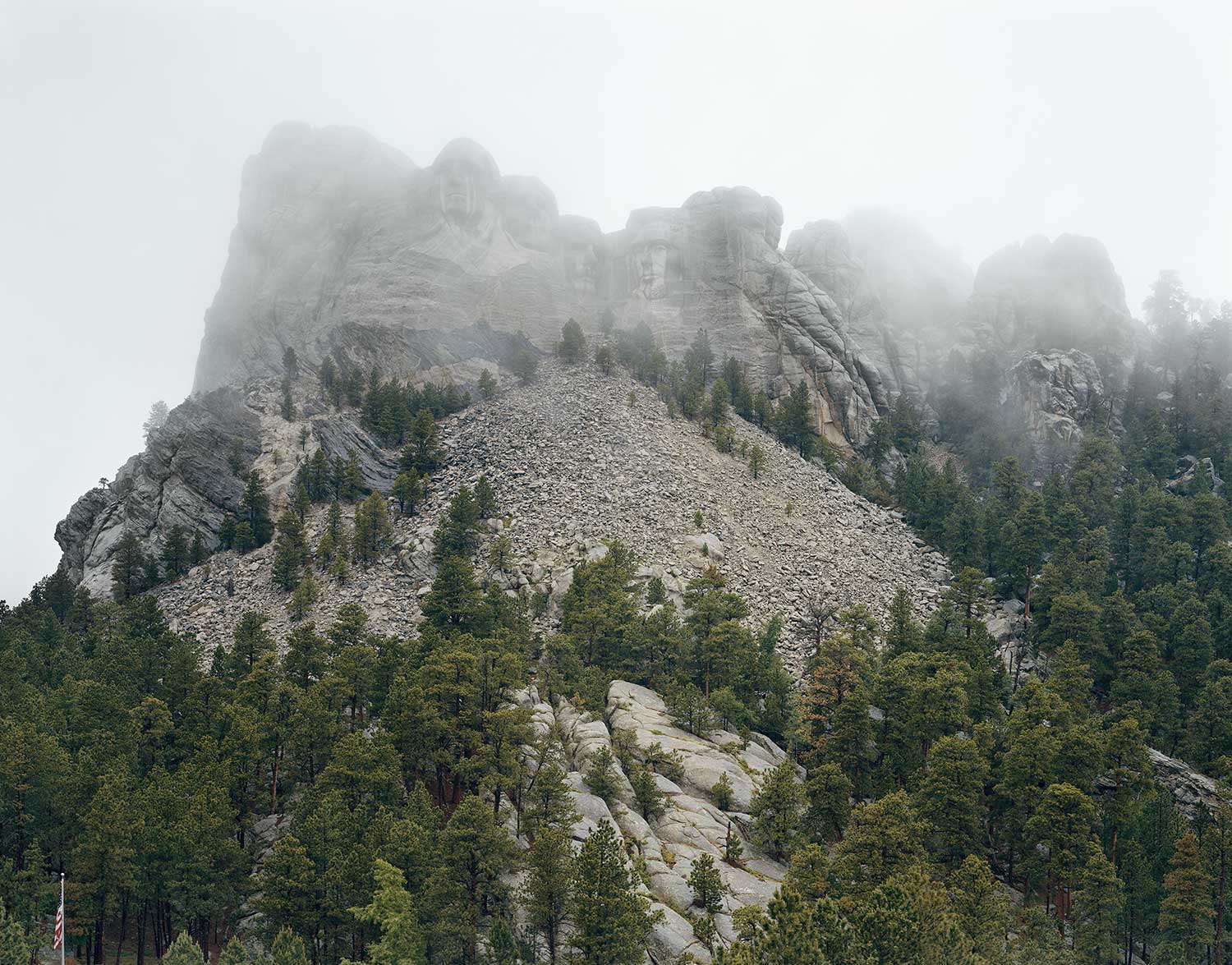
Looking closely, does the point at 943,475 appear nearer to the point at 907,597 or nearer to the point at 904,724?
the point at 907,597

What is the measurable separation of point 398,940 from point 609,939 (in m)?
9.97

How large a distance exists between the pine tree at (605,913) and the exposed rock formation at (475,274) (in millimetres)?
99587

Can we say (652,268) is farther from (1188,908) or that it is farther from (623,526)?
(1188,908)

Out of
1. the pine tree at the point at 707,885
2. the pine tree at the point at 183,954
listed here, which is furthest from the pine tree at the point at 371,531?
the pine tree at the point at 707,885

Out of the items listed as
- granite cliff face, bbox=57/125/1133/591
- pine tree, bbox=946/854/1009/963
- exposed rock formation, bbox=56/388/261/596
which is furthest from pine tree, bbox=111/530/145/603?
pine tree, bbox=946/854/1009/963

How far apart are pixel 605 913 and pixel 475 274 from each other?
119046 mm

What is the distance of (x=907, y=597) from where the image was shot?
9219 cm

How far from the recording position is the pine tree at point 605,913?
39.9 metres

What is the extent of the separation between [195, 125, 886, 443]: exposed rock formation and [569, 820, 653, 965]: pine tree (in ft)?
327

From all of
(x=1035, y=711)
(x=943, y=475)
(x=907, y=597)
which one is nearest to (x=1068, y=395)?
(x=943, y=475)

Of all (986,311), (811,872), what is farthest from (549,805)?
(986,311)

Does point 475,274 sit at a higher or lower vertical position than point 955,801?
higher

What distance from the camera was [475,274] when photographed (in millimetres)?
143750

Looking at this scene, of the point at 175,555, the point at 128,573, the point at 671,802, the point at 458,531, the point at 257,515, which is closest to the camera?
the point at 671,802
